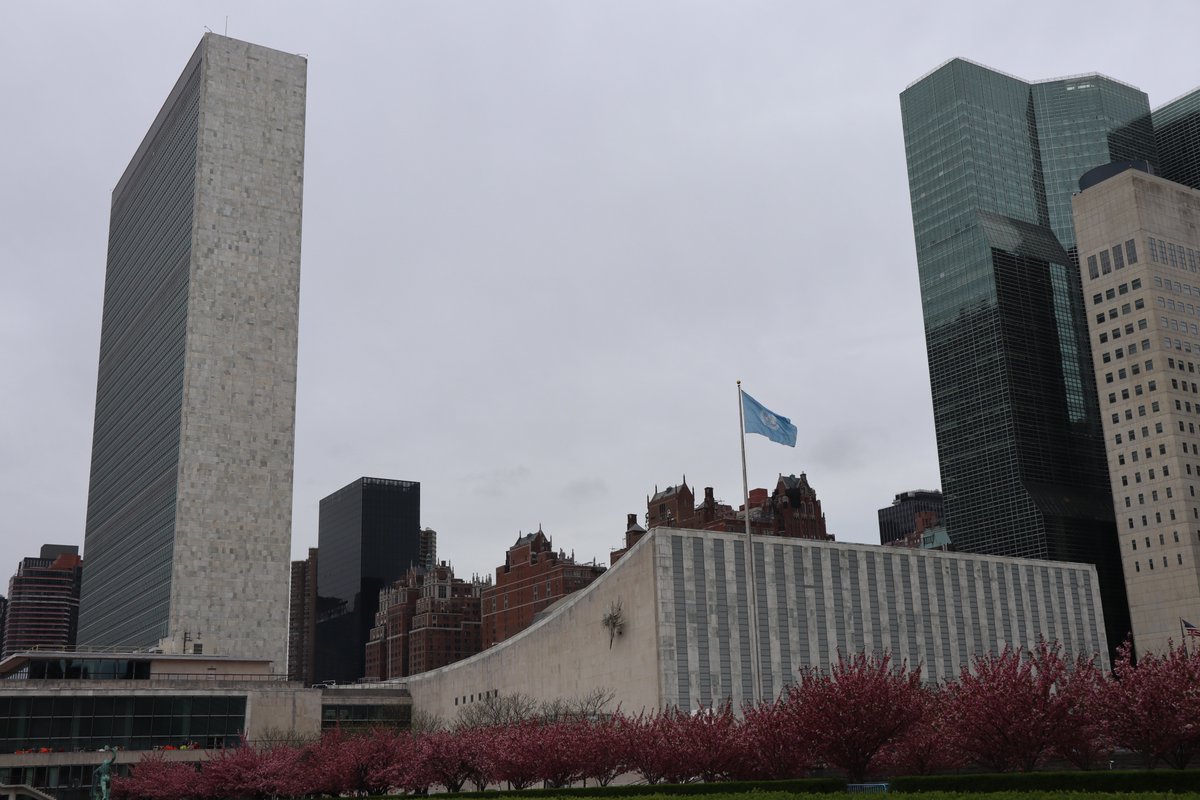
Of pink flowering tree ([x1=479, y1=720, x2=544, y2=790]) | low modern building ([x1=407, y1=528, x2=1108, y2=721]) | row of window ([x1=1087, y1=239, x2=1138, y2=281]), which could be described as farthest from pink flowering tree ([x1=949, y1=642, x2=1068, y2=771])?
row of window ([x1=1087, y1=239, x2=1138, y2=281])

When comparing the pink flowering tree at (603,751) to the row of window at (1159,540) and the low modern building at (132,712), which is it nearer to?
the low modern building at (132,712)

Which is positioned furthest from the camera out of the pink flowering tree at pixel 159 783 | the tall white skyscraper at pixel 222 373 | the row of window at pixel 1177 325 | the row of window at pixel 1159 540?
the row of window at pixel 1177 325

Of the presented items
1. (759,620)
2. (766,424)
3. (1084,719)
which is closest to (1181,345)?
(759,620)

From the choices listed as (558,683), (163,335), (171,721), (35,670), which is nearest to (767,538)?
(558,683)

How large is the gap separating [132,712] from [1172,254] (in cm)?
15647

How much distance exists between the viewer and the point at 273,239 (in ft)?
600

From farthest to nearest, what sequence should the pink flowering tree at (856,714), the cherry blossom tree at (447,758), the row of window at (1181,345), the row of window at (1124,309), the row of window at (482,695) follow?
the row of window at (1124,309) → the row of window at (1181,345) → the row of window at (482,695) → the cherry blossom tree at (447,758) → the pink flowering tree at (856,714)

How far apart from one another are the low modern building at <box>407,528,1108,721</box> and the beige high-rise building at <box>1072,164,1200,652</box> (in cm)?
4295

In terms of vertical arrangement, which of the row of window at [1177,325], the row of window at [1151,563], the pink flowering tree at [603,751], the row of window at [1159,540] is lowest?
the pink flowering tree at [603,751]

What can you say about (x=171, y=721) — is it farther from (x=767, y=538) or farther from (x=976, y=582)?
(x=976, y=582)

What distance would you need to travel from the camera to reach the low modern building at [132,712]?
104 m

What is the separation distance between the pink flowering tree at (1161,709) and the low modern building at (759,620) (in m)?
49.2

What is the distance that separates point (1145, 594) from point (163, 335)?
516 feet

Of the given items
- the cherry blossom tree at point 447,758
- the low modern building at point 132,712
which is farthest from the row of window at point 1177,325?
the cherry blossom tree at point 447,758
